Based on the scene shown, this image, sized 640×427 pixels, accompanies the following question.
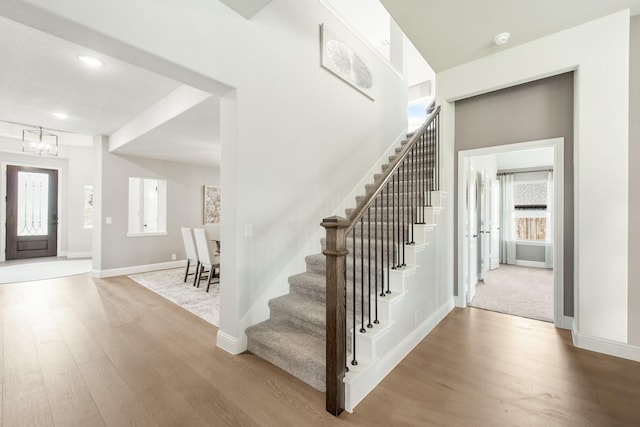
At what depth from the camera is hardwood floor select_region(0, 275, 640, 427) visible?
63.9 inches

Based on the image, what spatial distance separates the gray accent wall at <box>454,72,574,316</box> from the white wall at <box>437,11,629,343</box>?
233mm

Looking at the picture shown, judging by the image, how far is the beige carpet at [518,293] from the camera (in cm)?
345

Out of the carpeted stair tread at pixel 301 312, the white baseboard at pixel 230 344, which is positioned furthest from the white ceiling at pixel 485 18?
the white baseboard at pixel 230 344

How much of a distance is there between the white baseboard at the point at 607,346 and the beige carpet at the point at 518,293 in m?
0.66

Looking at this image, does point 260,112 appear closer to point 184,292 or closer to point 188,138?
point 188,138

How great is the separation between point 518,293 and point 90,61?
20.9 feet

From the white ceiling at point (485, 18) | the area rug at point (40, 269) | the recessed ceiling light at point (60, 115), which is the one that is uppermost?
the white ceiling at point (485, 18)

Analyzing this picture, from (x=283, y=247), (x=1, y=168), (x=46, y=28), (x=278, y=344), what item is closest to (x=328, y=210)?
(x=283, y=247)

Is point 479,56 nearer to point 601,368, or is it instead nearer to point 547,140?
point 547,140

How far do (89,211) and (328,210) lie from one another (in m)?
7.69

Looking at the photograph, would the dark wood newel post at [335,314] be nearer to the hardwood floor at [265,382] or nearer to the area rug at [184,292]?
the hardwood floor at [265,382]

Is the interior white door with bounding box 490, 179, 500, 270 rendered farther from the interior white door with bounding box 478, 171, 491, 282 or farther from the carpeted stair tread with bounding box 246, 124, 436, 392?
the carpeted stair tread with bounding box 246, 124, 436, 392

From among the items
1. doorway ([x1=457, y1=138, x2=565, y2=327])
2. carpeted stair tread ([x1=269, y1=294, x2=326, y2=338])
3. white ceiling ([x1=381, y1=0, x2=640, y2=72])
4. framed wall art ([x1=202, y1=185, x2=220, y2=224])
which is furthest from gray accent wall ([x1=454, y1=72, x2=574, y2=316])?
framed wall art ([x1=202, y1=185, x2=220, y2=224])

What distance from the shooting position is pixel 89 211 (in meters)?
7.48
